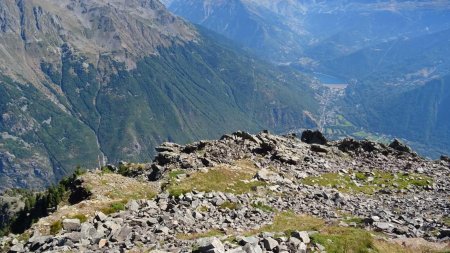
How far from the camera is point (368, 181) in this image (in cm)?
5816

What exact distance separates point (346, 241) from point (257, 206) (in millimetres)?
13610

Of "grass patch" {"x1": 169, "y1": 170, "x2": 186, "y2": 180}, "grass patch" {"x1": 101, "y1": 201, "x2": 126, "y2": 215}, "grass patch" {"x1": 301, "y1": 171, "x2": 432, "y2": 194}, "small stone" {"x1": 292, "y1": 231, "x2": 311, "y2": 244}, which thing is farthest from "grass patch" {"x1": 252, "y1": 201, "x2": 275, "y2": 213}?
"grass patch" {"x1": 301, "y1": 171, "x2": 432, "y2": 194}

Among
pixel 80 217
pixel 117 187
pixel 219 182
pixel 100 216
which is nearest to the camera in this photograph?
pixel 100 216

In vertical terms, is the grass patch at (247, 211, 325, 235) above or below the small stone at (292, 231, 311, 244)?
below

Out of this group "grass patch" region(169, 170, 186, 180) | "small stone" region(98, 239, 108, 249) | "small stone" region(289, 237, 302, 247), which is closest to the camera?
"small stone" region(289, 237, 302, 247)

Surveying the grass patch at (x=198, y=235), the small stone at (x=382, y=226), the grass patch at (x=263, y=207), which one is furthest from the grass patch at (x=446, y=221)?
the grass patch at (x=198, y=235)

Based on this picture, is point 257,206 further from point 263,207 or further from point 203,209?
point 203,209

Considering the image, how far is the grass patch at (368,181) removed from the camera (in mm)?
54156

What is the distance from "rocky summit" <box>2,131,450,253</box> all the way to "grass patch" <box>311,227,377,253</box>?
7 centimetres

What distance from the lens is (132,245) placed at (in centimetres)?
2888

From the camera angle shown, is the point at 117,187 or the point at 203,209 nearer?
the point at 203,209

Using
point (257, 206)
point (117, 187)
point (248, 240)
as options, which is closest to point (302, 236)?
point (248, 240)

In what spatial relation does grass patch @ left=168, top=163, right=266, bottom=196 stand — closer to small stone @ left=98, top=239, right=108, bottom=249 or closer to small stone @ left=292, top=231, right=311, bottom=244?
small stone @ left=98, top=239, right=108, bottom=249

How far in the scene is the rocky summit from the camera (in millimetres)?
28797
